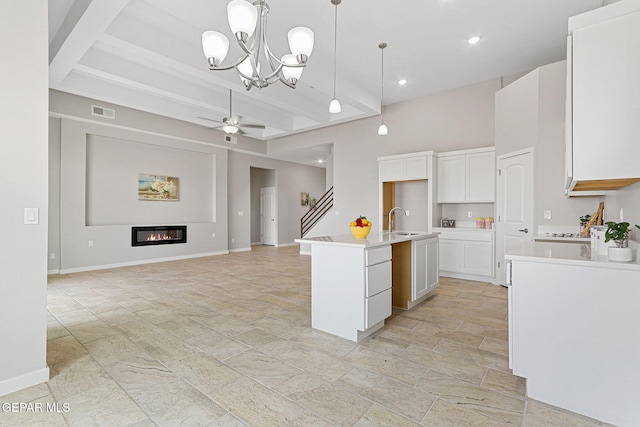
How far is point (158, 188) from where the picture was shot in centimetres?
786

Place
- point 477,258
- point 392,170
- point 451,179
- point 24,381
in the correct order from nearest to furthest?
point 24,381, point 477,258, point 451,179, point 392,170

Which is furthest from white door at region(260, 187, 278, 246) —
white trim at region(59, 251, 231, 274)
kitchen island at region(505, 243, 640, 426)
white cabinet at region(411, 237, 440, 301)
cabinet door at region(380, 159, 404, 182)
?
kitchen island at region(505, 243, 640, 426)

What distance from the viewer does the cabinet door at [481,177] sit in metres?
5.61

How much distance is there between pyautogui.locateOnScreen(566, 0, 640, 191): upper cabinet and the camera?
1794 millimetres

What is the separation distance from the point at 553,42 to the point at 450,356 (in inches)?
195

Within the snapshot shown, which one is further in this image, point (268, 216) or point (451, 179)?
point (268, 216)

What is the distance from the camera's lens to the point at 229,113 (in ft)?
24.2

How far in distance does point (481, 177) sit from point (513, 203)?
2.84 feet

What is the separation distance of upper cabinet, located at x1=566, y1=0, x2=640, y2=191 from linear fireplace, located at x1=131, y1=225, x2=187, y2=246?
27.1ft

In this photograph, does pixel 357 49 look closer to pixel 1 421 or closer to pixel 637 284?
pixel 637 284

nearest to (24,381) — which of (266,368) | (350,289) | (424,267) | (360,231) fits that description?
(266,368)

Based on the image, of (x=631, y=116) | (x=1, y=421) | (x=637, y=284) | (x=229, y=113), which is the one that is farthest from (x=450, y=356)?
(x=229, y=113)

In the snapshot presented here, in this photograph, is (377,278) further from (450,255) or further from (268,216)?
(268,216)

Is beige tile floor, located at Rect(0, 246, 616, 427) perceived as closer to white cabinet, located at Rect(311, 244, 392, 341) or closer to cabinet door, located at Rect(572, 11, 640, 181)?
white cabinet, located at Rect(311, 244, 392, 341)
